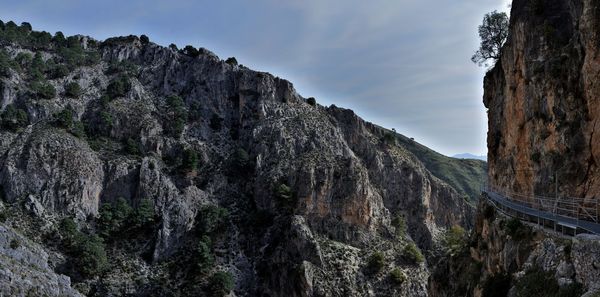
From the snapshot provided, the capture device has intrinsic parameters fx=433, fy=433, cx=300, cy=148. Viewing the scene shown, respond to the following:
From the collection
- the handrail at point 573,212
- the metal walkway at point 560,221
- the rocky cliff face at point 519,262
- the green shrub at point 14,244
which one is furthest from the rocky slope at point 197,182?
the handrail at point 573,212

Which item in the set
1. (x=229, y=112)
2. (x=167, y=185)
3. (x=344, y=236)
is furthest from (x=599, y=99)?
(x=229, y=112)

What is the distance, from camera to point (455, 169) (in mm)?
176250

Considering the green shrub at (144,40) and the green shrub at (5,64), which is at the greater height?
the green shrub at (144,40)

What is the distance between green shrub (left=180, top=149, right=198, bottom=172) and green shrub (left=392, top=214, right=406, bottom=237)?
144 ft

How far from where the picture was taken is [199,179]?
91.4m

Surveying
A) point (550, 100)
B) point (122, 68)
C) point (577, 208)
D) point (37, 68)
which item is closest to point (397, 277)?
point (550, 100)

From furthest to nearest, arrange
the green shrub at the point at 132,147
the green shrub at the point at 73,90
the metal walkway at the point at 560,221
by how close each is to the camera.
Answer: the green shrub at the point at 73,90, the green shrub at the point at 132,147, the metal walkway at the point at 560,221

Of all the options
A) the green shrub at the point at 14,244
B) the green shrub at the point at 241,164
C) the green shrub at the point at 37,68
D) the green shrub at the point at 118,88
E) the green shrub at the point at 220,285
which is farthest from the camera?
the green shrub at the point at 118,88

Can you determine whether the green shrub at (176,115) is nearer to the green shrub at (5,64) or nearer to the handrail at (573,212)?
the green shrub at (5,64)

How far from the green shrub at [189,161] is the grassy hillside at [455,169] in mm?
101292

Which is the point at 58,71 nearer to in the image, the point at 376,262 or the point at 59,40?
the point at 59,40

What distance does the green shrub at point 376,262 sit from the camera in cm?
7544

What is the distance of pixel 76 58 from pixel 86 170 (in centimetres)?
3890

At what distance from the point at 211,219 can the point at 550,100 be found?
6219cm
